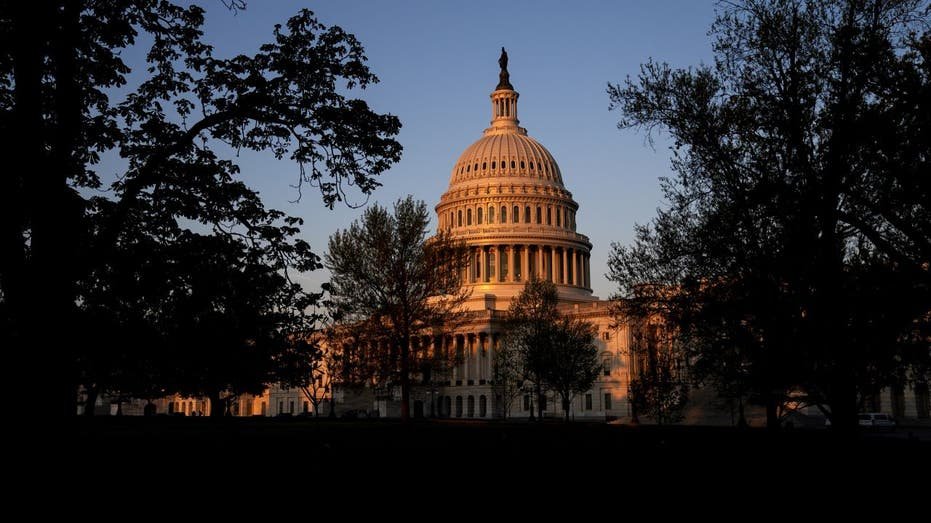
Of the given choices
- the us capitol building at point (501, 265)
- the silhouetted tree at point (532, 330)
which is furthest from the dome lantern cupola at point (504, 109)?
the silhouetted tree at point (532, 330)

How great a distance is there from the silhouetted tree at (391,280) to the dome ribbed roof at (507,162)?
4253 inches

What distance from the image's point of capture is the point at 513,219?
167750 millimetres

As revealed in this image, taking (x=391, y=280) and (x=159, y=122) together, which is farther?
(x=391, y=280)

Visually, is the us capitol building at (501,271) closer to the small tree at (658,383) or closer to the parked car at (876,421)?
the parked car at (876,421)

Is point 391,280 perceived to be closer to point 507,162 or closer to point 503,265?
point 503,265

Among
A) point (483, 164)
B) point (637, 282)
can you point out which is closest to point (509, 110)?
point (483, 164)

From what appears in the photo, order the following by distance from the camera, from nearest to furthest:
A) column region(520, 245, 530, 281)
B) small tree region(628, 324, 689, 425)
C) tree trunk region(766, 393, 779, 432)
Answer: tree trunk region(766, 393, 779, 432) → small tree region(628, 324, 689, 425) → column region(520, 245, 530, 281)

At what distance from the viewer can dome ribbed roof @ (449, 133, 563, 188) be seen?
570ft

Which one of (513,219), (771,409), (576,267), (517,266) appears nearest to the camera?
(771,409)

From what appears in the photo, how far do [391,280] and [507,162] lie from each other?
115 m

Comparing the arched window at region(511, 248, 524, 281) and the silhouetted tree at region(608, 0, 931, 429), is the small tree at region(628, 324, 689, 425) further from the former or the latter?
the arched window at region(511, 248, 524, 281)

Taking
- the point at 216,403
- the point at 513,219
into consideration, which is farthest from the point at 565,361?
the point at 513,219

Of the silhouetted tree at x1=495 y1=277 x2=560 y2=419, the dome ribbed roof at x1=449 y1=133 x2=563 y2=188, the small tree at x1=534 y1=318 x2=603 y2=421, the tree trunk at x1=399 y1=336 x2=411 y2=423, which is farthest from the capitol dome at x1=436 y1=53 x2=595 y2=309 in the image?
the tree trunk at x1=399 y1=336 x2=411 y2=423

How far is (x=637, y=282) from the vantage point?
37.2 m
